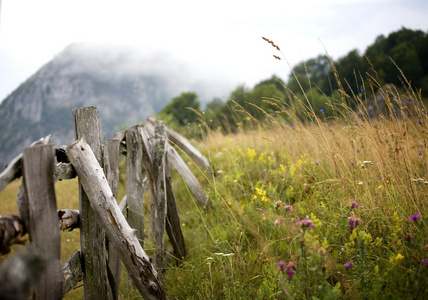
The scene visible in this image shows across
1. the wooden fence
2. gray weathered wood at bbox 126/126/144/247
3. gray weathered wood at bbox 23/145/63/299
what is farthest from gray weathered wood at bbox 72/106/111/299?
gray weathered wood at bbox 126/126/144/247

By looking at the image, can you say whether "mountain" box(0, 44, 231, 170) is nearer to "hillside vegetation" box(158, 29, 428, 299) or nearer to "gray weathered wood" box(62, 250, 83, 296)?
"hillside vegetation" box(158, 29, 428, 299)

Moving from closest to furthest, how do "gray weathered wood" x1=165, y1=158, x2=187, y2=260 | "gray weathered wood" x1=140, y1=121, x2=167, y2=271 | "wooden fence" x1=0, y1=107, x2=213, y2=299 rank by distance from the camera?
"wooden fence" x1=0, y1=107, x2=213, y2=299 → "gray weathered wood" x1=140, y1=121, x2=167, y2=271 → "gray weathered wood" x1=165, y1=158, x2=187, y2=260

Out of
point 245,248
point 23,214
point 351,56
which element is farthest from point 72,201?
point 351,56

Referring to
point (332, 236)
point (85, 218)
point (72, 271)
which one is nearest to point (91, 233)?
point (85, 218)

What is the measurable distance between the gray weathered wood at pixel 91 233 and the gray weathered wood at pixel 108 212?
169mm

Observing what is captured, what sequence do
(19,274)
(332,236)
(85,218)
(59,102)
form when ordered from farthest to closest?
(59,102)
(332,236)
(85,218)
(19,274)

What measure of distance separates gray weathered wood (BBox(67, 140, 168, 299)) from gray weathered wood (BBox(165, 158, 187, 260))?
1.20 m

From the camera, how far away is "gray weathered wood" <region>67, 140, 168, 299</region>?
1662 millimetres

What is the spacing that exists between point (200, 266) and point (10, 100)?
538 ft

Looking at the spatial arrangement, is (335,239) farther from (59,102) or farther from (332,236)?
(59,102)

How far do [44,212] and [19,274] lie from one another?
0.46m

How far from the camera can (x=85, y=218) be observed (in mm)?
1822

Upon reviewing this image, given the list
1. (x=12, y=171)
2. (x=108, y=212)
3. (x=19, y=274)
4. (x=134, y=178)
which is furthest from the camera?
(x=134, y=178)

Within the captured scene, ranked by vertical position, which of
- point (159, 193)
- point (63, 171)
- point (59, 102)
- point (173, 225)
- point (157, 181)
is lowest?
point (173, 225)
